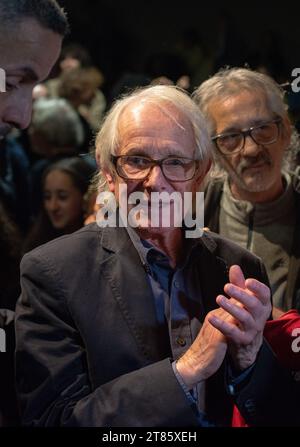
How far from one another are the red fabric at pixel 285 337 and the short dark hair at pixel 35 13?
93 centimetres

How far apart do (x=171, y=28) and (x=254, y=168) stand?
17.1 ft

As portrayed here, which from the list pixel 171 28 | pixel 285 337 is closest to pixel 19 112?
pixel 285 337

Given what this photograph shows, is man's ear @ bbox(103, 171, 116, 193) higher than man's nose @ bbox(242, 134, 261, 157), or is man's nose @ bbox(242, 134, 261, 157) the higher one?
man's nose @ bbox(242, 134, 261, 157)

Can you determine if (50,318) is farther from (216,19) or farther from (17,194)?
(216,19)

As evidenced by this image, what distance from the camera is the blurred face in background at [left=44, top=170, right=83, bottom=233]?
3236 mm

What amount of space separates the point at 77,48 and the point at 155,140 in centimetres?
408

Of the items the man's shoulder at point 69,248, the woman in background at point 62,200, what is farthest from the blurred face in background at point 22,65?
the woman in background at point 62,200

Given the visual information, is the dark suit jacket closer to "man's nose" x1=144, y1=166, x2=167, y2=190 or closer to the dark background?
"man's nose" x1=144, y1=166, x2=167, y2=190

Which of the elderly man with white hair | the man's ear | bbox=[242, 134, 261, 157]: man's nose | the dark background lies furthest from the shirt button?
the dark background

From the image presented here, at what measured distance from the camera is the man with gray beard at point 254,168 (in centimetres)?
242

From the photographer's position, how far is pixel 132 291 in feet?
5.69

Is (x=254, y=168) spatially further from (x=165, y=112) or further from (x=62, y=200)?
(x=62, y=200)

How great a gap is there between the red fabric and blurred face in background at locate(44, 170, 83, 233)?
158 centimetres

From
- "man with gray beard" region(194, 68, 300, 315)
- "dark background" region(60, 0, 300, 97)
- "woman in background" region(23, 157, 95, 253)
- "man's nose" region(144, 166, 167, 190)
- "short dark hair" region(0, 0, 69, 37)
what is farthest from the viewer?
"dark background" region(60, 0, 300, 97)
